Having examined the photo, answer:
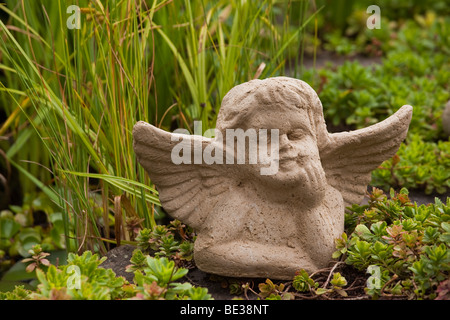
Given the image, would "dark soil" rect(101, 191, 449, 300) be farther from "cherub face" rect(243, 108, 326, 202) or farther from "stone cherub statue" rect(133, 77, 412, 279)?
"cherub face" rect(243, 108, 326, 202)

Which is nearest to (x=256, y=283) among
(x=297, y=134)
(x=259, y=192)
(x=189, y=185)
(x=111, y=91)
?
(x=259, y=192)

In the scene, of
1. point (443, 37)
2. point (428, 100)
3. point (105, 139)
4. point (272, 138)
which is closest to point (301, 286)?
point (272, 138)

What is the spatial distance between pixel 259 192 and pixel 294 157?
195mm

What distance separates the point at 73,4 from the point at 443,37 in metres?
3.54

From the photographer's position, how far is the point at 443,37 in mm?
4973

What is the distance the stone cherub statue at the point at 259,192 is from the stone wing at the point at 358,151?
0.09m

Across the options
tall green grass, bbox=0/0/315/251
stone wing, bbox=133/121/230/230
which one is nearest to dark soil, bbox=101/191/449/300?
stone wing, bbox=133/121/230/230

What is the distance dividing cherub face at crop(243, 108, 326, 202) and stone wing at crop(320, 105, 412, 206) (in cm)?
15

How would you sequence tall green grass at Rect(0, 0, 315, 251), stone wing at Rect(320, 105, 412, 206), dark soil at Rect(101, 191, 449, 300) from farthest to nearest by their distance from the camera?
tall green grass at Rect(0, 0, 315, 251)
stone wing at Rect(320, 105, 412, 206)
dark soil at Rect(101, 191, 449, 300)

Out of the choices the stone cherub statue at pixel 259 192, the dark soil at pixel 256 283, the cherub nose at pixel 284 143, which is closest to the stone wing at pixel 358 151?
the stone cherub statue at pixel 259 192

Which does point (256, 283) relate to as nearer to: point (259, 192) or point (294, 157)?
point (259, 192)

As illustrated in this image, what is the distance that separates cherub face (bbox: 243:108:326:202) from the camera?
2.11 meters

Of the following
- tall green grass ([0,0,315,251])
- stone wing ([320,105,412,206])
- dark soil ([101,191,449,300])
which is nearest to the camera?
dark soil ([101,191,449,300])

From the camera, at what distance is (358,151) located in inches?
93.1
